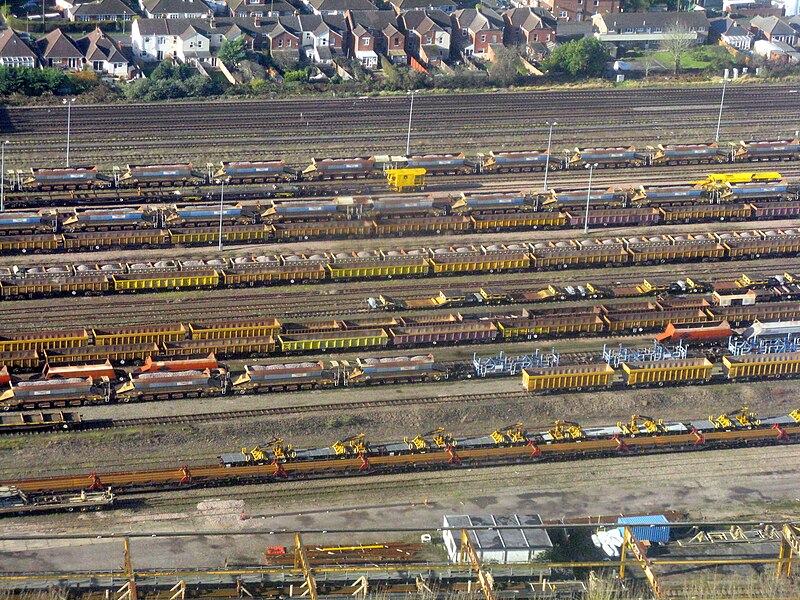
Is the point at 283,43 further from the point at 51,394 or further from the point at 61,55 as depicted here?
the point at 51,394

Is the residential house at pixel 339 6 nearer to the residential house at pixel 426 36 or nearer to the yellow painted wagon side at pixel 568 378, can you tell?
the residential house at pixel 426 36

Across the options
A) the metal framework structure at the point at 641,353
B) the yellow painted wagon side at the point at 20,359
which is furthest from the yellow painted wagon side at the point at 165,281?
the metal framework structure at the point at 641,353

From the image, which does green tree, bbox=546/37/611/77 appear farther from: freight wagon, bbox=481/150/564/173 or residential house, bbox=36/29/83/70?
residential house, bbox=36/29/83/70

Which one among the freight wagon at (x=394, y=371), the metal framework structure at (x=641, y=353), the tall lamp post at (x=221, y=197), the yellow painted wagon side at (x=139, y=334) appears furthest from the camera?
the tall lamp post at (x=221, y=197)

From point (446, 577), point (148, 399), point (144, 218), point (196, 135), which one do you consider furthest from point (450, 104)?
point (446, 577)

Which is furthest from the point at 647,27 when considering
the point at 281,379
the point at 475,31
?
the point at 281,379

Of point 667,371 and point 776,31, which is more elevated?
point 776,31

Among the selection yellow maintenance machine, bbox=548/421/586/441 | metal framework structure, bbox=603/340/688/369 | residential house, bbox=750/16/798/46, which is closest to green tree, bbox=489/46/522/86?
residential house, bbox=750/16/798/46
